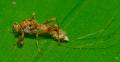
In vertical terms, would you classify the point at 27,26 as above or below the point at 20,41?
above

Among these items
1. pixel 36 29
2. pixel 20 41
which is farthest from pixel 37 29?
pixel 20 41

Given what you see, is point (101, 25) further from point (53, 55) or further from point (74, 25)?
point (53, 55)

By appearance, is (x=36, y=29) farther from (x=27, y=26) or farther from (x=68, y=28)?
(x=68, y=28)

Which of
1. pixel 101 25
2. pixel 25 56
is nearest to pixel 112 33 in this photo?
pixel 101 25

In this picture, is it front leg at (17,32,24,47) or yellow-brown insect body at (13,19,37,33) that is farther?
yellow-brown insect body at (13,19,37,33)

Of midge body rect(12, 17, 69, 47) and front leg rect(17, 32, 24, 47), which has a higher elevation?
midge body rect(12, 17, 69, 47)
